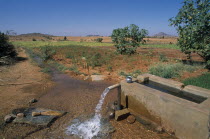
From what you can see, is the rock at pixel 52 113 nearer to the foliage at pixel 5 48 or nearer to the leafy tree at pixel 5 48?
the foliage at pixel 5 48

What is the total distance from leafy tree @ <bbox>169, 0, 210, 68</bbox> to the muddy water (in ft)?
18.3

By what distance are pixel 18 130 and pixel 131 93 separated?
290 centimetres

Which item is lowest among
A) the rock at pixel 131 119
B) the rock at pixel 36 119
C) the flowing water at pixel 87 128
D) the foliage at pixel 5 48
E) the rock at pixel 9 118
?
the flowing water at pixel 87 128

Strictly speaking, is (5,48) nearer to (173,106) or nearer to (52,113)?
(52,113)

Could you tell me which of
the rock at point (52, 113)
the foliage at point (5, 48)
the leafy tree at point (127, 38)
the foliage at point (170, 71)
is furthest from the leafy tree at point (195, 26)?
the foliage at point (5, 48)

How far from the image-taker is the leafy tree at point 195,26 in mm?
7184

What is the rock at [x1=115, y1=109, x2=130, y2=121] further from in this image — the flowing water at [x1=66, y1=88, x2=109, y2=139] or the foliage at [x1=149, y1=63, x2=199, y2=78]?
the foliage at [x1=149, y1=63, x2=199, y2=78]

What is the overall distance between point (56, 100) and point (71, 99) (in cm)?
52

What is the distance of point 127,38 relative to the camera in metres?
14.1

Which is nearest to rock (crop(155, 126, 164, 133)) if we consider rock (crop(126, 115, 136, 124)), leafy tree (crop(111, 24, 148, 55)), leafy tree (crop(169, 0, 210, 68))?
rock (crop(126, 115, 136, 124))

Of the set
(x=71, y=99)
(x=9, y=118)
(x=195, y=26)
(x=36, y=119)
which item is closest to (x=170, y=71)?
(x=195, y=26)

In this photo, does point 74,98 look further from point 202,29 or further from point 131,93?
point 202,29

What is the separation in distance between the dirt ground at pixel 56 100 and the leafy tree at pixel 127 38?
7.96 metres

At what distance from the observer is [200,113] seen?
2.44 m
